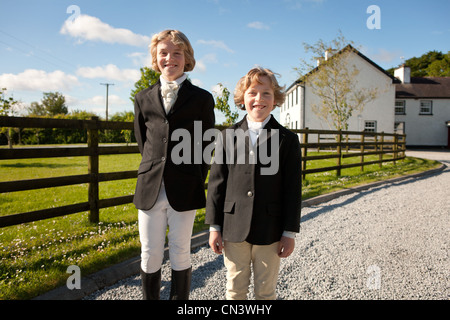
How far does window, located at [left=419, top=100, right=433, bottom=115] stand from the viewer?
31997 millimetres

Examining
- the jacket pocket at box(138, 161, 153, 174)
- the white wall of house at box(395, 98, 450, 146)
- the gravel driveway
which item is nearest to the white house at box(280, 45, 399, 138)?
the white wall of house at box(395, 98, 450, 146)

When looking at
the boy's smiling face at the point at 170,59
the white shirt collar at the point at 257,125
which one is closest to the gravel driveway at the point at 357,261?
the white shirt collar at the point at 257,125

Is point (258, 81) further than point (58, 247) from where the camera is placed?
No

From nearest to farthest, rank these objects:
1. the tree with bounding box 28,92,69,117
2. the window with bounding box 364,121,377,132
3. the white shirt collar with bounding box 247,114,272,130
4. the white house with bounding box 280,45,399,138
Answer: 1. the white shirt collar with bounding box 247,114,272,130
2. the white house with bounding box 280,45,399,138
3. the window with bounding box 364,121,377,132
4. the tree with bounding box 28,92,69,117

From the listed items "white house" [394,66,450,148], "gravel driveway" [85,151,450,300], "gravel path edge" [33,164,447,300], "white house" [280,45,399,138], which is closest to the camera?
"gravel path edge" [33,164,447,300]

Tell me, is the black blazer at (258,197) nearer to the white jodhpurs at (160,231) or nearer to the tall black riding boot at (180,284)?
the white jodhpurs at (160,231)

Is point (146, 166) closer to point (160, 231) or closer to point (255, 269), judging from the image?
point (160, 231)

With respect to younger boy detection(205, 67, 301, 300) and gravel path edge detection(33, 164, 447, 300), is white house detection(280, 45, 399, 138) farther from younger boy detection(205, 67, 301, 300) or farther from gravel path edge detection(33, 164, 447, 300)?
younger boy detection(205, 67, 301, 300)

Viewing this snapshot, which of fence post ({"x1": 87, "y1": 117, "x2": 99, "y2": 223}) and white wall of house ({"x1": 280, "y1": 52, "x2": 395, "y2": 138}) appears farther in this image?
white wall of house ({"x1": 280, "y1": 52, "x2": 395, "y2": 138})

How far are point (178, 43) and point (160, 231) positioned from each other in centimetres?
132

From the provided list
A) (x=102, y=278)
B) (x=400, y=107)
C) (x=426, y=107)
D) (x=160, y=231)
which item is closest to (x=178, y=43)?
(x=160, y=231)

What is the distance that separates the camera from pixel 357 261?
3502 mm

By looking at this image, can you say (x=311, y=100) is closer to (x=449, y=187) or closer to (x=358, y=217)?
(x=449, y=187)
